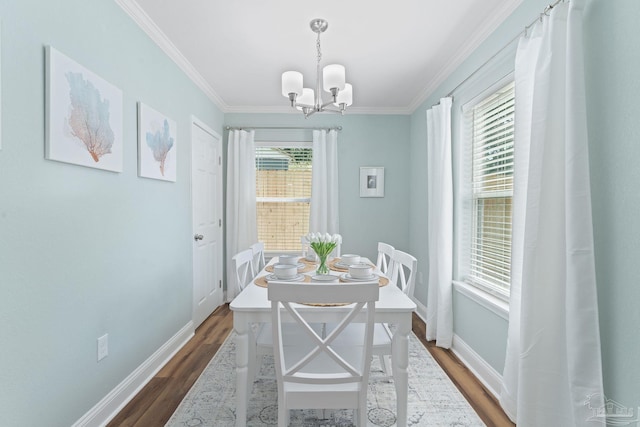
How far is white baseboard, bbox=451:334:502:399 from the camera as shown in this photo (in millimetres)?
2063

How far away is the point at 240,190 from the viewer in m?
3.98

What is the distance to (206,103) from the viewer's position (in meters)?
3.46

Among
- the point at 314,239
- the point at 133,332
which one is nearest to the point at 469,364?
the point at 314,239

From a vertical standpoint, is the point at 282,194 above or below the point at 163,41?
below

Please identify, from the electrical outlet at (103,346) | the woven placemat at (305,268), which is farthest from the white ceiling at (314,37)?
the electrical outlet at (103,346)

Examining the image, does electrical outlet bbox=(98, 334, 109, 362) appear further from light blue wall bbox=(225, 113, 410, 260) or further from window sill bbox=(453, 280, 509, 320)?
light blue wall bbox=(225, 113, 410, 260)

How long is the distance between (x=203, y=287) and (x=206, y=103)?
1997 millimetres

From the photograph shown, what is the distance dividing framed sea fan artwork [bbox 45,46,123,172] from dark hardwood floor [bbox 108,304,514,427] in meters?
1.45

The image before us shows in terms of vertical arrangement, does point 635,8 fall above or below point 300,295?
above

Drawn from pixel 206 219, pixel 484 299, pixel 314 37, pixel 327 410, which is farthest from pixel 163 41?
pixel 484 299

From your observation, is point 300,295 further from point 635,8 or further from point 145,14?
point 145,14

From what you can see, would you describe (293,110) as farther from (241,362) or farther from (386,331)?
(241,362)

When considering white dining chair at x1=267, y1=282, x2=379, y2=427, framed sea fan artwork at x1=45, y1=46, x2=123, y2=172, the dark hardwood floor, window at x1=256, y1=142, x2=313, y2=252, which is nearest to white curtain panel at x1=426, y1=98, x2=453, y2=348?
the dark hardwood floor

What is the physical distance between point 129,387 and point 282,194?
8.82 ft
